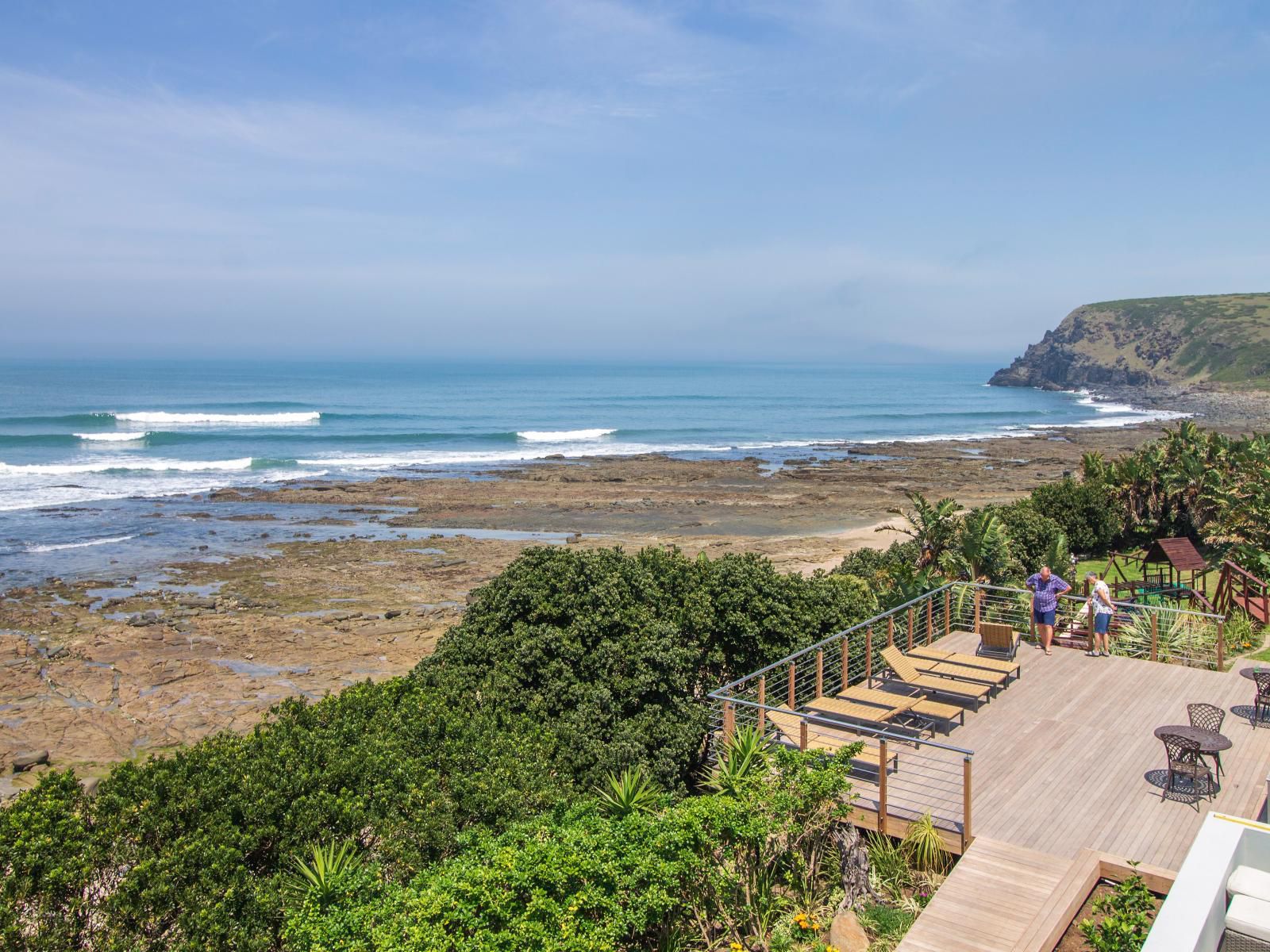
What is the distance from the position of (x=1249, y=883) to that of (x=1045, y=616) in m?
Result: 8.70

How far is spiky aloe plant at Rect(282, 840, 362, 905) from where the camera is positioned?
6.30m

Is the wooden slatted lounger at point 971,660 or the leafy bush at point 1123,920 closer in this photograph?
the leafy bush at point 1123,920

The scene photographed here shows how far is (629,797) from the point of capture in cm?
792

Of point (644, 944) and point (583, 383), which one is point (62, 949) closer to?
point (644, 944)

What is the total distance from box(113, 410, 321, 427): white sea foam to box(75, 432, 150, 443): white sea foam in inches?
309

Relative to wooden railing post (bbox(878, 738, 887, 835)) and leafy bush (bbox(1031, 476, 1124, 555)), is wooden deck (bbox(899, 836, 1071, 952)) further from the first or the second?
leafy bush (bbox(1031, 476, 1124, 555))

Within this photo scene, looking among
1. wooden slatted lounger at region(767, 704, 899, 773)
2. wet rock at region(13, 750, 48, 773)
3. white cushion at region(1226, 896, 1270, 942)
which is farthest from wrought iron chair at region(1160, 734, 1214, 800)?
wet rock at region(13, 750, 48, 773)

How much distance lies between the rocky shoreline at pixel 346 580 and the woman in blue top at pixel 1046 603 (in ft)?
38.8

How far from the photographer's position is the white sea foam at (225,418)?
233 ft

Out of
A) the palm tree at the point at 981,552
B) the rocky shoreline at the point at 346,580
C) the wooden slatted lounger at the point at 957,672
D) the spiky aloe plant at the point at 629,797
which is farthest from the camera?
the palm tree at the point at 981,552

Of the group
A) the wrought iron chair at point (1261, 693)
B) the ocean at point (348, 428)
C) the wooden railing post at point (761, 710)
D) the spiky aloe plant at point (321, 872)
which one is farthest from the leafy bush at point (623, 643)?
the ocean at point (348, 428)

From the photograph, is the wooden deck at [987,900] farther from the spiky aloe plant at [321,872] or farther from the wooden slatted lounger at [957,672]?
the spiky aloe plant at [321,872]

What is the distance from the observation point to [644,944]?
22.8 feet

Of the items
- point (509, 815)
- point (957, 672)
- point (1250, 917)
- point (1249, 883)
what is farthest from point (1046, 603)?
point (509, 815)
